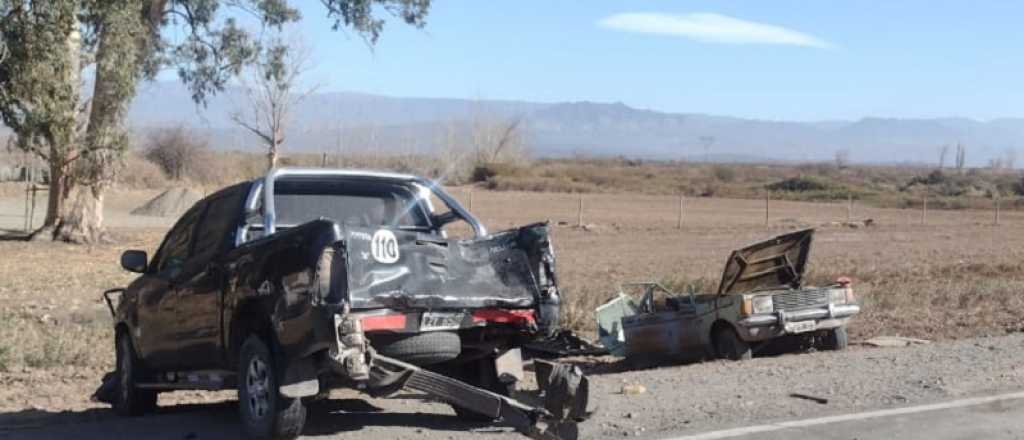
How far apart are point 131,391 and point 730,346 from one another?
6617 mm

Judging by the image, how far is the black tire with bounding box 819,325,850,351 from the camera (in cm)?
1406

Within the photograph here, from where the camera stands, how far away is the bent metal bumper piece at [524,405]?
7.51 metres

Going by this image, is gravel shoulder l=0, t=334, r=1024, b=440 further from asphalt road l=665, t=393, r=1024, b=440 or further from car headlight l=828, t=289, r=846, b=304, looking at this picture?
car headlight l=828, t=289, r=846, b=304

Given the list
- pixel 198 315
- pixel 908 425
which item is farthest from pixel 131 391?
pixel 908 425

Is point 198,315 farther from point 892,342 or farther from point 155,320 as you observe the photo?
point 892,342

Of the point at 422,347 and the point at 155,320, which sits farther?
the point at 155,320

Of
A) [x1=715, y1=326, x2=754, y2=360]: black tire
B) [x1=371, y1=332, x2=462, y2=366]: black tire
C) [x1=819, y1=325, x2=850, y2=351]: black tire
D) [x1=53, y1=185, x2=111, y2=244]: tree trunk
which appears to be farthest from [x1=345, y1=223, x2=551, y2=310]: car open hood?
[x1=53, y1=185, x2=111, y2=244]: tree trunk

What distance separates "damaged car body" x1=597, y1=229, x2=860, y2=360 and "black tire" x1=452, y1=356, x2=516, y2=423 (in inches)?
207

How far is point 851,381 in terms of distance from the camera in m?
10.5

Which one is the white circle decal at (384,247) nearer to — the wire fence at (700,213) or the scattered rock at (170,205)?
the wire fence at (700,213)

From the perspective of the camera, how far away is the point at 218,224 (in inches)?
350

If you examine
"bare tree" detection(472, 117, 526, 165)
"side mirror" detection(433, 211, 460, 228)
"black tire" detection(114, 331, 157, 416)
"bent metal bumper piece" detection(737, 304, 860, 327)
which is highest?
"bare tree" detection(472, 117, 526, 165)

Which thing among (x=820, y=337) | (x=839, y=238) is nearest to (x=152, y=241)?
(x=839, y=238)

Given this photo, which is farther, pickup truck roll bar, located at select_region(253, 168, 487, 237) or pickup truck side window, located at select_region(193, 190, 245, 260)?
pickup truck side window, located at select_region(193, 190, 245, 260)
